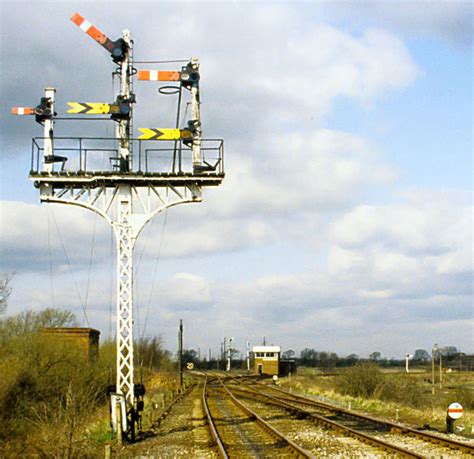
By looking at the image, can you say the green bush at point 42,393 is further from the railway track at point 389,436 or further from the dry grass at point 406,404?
the dry grass at point 406,404

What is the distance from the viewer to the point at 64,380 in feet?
101

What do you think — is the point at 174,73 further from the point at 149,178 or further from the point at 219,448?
the point at 219,448

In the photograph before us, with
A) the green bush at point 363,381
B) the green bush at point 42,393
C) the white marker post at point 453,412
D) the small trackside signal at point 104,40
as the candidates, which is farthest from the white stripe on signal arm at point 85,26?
the green bush at point 363,381

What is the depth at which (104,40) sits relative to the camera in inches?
733

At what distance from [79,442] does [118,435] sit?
5.98ft

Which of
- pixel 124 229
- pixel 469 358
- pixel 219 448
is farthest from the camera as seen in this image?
pixel 469 358

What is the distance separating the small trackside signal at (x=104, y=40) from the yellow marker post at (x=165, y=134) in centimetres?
217

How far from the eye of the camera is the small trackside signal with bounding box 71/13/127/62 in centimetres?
1853

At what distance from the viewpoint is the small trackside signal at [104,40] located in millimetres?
18531

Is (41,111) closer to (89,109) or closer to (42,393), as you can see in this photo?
(89,109)

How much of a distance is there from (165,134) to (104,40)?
9.74ft

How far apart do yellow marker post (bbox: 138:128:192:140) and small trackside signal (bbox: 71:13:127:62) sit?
2.17m

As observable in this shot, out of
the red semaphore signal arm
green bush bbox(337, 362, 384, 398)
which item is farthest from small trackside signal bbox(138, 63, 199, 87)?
green bush bbox(337, 362, 384, 398)

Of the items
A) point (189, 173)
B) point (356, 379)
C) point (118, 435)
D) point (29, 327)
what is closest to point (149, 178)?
point (189, 173)
